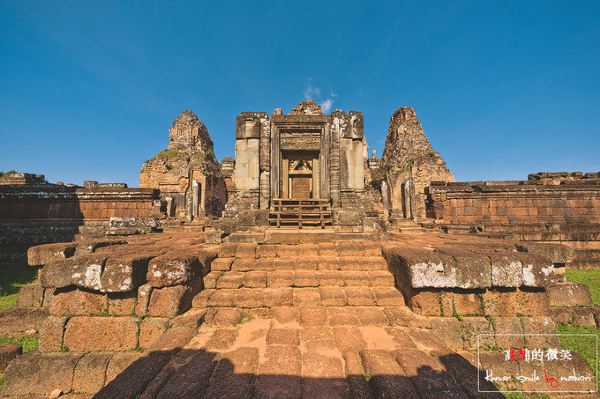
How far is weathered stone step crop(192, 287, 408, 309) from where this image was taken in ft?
10.4

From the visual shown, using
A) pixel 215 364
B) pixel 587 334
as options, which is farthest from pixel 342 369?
pixel 587 334

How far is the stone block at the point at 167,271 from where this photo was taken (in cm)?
288

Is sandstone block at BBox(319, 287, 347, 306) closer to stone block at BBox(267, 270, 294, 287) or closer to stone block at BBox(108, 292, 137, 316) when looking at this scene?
stone block at BBox(267, 270, 294, 287)

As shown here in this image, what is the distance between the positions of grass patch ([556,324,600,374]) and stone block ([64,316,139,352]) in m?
5.35

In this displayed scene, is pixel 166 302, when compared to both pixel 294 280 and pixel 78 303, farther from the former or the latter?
pixel 294 280

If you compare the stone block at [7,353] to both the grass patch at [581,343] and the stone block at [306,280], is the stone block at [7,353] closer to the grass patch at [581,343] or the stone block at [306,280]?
the stone block at [306,280]

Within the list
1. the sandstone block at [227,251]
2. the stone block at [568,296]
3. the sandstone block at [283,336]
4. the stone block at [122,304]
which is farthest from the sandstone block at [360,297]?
the stone block at [568,296]

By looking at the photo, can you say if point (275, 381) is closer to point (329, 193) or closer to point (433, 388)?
point (433, 388)

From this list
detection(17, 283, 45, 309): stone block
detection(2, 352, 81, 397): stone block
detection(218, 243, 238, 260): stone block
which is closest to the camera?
detection(2, 352, 81, 397): stone block

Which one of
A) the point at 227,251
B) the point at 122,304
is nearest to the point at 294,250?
the point at 227,251

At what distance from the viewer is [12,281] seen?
5.95 meters

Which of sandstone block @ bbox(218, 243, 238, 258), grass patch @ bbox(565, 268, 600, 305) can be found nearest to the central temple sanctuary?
sandstone block @ bbox(218, 243, 238, 258)

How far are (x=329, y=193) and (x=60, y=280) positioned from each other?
6.54 metres

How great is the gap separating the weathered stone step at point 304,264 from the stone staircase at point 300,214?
2236mm
